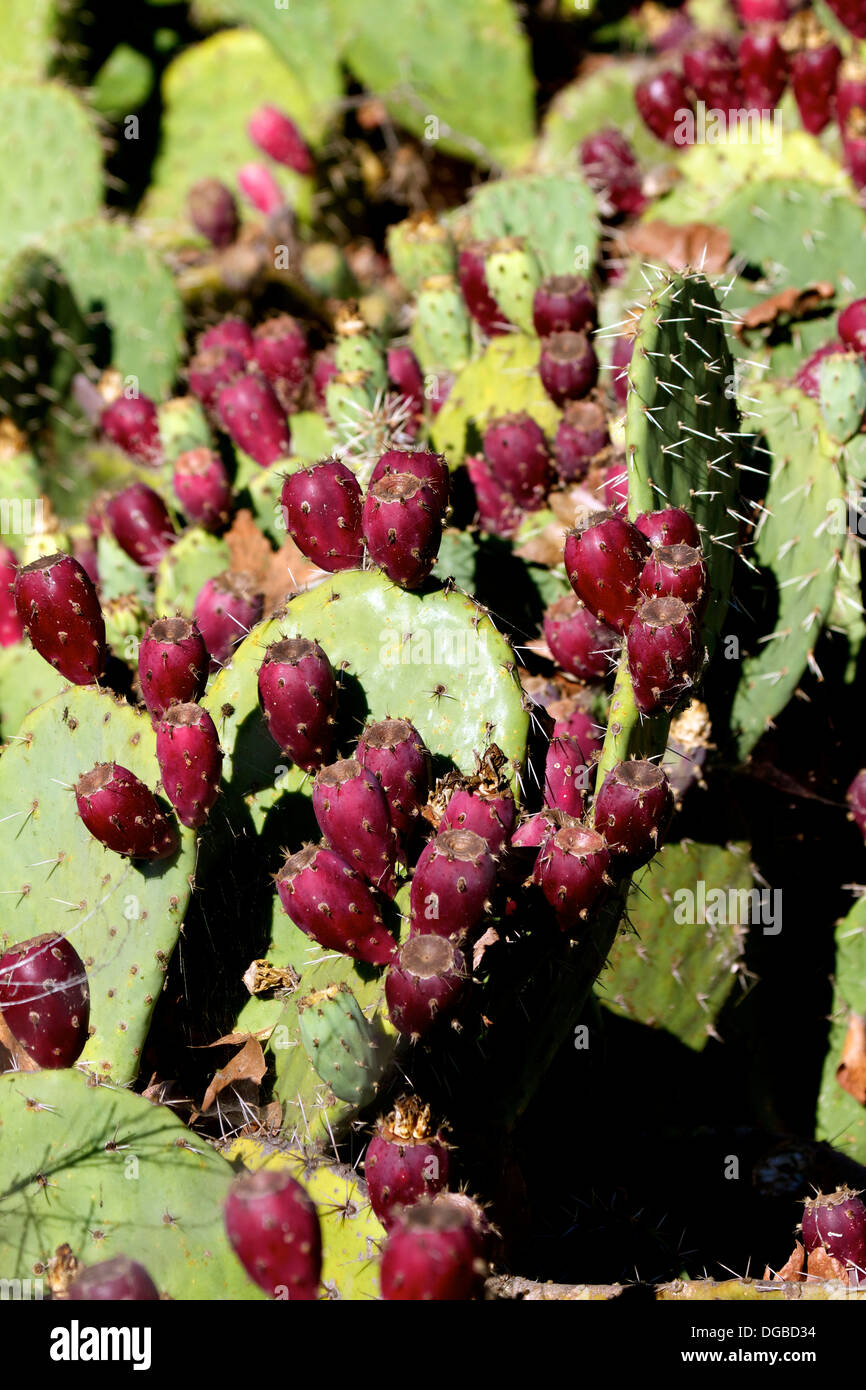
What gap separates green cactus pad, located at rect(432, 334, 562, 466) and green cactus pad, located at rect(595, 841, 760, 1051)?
42.8 inches

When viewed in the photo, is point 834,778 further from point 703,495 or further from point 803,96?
point 803,96

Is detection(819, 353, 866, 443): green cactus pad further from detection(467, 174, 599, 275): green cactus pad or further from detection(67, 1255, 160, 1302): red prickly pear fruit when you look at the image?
detection(67, 1255, 160, 1302): red prickly pear fruit

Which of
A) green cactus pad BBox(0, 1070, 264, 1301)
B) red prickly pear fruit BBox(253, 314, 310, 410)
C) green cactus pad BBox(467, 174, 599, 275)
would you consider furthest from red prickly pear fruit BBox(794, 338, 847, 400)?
green cactus pad BBox(0, 1070, 264, 1301)

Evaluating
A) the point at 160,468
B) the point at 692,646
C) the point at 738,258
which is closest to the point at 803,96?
the point at 738,258

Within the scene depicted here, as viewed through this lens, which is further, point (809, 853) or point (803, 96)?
point (803, 96)

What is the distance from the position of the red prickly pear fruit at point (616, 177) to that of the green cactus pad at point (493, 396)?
113 cm

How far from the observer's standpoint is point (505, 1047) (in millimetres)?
2055

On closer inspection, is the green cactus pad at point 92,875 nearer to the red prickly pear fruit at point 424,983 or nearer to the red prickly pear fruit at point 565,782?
the red prickly pear fruit at point 424,983

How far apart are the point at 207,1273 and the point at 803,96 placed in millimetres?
3750

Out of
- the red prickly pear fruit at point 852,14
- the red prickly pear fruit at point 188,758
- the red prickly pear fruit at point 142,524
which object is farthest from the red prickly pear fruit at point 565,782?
the red prickly pear fruit at point 852,14

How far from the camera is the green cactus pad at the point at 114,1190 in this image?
1753mm

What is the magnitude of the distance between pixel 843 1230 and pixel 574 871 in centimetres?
76

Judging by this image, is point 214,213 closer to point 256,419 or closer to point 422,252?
point 422,252
